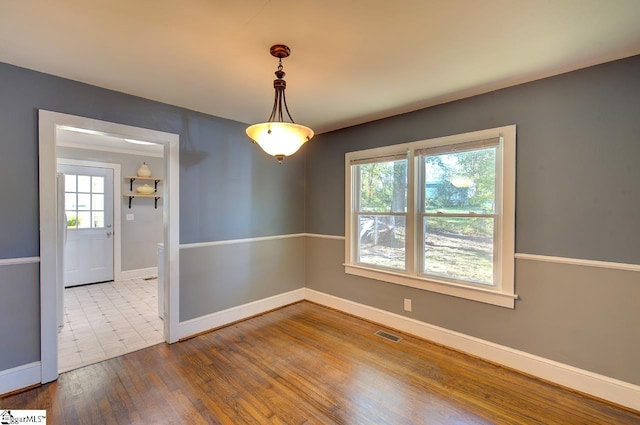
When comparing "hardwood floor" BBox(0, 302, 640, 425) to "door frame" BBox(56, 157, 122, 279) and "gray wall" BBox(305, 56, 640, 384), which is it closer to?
"gray wall" BBox(305, 56, 640, 384)

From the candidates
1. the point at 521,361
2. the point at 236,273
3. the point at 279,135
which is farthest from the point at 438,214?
the point at 236,273

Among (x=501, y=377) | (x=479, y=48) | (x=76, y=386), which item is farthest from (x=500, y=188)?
(x=76, y=386)

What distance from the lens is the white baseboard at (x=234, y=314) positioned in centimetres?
320

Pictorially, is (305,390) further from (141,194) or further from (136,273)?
(141,194)

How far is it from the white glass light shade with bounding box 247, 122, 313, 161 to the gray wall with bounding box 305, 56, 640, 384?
179 centimetres

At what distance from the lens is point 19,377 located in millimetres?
2250

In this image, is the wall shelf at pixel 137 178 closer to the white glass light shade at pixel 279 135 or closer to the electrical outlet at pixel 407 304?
the white glass light shade at pixel 279 135

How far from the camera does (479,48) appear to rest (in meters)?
1.98

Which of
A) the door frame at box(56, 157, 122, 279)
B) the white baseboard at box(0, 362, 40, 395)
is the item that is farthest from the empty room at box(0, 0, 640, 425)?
the door frame at box(56, 157, 122, 279)

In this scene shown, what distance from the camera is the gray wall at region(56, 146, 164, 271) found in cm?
549

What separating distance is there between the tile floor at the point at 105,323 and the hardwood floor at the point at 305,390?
0.24m

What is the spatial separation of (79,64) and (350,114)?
247cm

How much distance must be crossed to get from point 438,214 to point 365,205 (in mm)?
989

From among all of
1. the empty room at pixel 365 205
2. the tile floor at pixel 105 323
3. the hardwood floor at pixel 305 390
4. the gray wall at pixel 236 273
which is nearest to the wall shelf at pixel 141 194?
the tile floor at pixel 105 323
